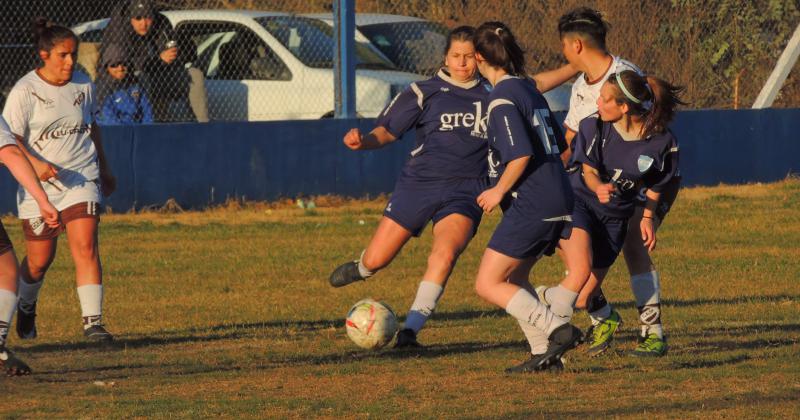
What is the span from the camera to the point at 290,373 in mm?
8016

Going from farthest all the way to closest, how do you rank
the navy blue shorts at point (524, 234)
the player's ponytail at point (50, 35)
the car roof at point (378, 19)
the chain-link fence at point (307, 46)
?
1. the car roof at point (378, 19)
2. the chain-link fence at point (307, 46)
3. the player's ponytail at point (50, 35)
4. the navy blue shorts at point (524, 234)

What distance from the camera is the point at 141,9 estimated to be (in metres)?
15.7

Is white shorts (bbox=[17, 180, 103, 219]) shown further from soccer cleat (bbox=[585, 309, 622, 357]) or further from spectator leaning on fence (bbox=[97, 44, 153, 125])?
spectator leaning on fence (bbox=[97, 44, 153, 125])

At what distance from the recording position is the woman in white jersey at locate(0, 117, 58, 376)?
7.46m

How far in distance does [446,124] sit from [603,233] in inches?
49.6

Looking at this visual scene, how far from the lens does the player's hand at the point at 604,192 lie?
7.68 m

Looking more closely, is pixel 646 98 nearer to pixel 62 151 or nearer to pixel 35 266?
pixel 62 151

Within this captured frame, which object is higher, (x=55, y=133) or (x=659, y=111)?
(x=659, y=111)

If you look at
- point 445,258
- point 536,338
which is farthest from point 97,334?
point 536,338

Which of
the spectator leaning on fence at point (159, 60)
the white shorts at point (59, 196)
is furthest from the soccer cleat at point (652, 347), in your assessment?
the spectator leaning on fence at point (159, 60)

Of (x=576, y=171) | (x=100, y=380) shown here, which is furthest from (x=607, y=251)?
(x=100, y=380)

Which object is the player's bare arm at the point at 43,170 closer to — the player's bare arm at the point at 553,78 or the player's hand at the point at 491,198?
the player's hand at the point at 491,198

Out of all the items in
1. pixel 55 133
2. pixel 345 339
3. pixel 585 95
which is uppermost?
pixel 585 95

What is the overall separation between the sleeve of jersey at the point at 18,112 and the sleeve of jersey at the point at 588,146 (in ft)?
10.1
